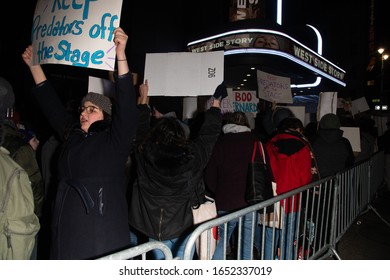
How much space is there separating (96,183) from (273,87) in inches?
194

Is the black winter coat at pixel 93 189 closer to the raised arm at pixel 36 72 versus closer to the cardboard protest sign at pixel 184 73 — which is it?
the raised arm at pixel 36 72

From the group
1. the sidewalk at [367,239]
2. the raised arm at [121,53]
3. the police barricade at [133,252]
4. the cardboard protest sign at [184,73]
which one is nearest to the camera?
the police barricade at [133,252]

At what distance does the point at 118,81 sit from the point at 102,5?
2.61ft

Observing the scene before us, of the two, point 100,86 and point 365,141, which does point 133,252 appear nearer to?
point 100,86

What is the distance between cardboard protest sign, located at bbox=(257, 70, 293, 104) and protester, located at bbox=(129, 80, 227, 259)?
11.3 ft

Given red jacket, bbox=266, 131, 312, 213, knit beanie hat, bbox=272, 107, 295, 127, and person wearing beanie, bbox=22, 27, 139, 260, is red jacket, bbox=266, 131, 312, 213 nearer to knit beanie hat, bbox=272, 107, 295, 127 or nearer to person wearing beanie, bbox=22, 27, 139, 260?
knit beanie hat, bbox=272, 107, 295, 127

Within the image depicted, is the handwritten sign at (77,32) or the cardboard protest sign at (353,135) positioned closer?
the handwritten sign at (77,32)

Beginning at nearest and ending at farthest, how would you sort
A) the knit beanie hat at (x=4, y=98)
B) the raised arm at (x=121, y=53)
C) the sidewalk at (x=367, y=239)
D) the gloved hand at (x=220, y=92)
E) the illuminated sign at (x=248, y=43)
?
the knit beanie hat at (x=4, y=98)
the raised arm at (x=121, y=53)
the gloved hand at (x=220, y=92)
the sidewalk at (x=367, y=239)
the illuminated sign at (x=248, y=43)

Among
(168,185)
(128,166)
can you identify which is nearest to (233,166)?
(168,185)

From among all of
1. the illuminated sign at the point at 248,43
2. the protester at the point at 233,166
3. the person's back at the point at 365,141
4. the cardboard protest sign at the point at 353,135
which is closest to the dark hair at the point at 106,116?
the protester at the point at 233,166

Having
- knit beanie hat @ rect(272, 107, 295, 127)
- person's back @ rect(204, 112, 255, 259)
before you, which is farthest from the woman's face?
knit beanie hat @ rect(272, 107, 295, 127)

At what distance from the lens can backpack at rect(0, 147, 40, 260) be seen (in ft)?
→ 5.23

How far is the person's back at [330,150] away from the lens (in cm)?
462

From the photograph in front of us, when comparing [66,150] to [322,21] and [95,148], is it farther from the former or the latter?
[322,21]
